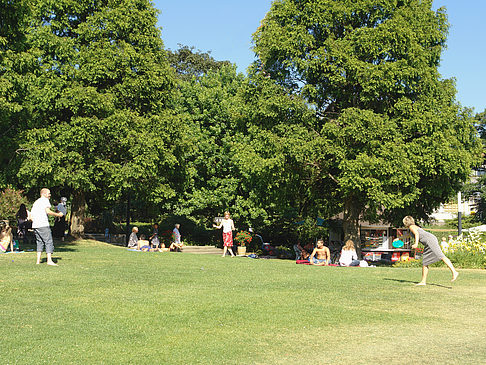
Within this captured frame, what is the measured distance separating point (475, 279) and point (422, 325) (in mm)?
7675

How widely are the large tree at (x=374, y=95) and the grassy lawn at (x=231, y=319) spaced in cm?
1119

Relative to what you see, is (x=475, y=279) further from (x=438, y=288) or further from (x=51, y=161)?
(x=51, y=161)

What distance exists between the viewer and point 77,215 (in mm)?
32062

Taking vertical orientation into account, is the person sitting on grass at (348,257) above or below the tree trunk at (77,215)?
below

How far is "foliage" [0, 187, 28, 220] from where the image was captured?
28.8m

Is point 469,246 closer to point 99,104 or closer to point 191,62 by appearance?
point 99,104

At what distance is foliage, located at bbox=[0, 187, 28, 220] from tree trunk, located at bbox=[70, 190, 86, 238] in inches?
131

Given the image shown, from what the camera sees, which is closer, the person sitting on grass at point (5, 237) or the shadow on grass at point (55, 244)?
the person sitting on grass at point (5, 237)

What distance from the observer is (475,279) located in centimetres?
1538

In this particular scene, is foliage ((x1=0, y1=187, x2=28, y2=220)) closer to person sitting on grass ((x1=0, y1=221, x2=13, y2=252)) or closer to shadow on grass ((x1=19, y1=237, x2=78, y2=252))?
shadow on grass ((x1=19, y1=237, x2=78, y2=252))

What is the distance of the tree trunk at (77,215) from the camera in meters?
31.7

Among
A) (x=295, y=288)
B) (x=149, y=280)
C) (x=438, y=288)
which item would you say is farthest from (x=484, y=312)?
(x=149, y=280)

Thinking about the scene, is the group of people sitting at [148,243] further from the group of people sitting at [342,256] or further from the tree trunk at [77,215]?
the group of people sitting at [342,256]

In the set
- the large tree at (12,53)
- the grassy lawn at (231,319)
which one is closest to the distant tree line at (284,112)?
the large tree at (12,53)
